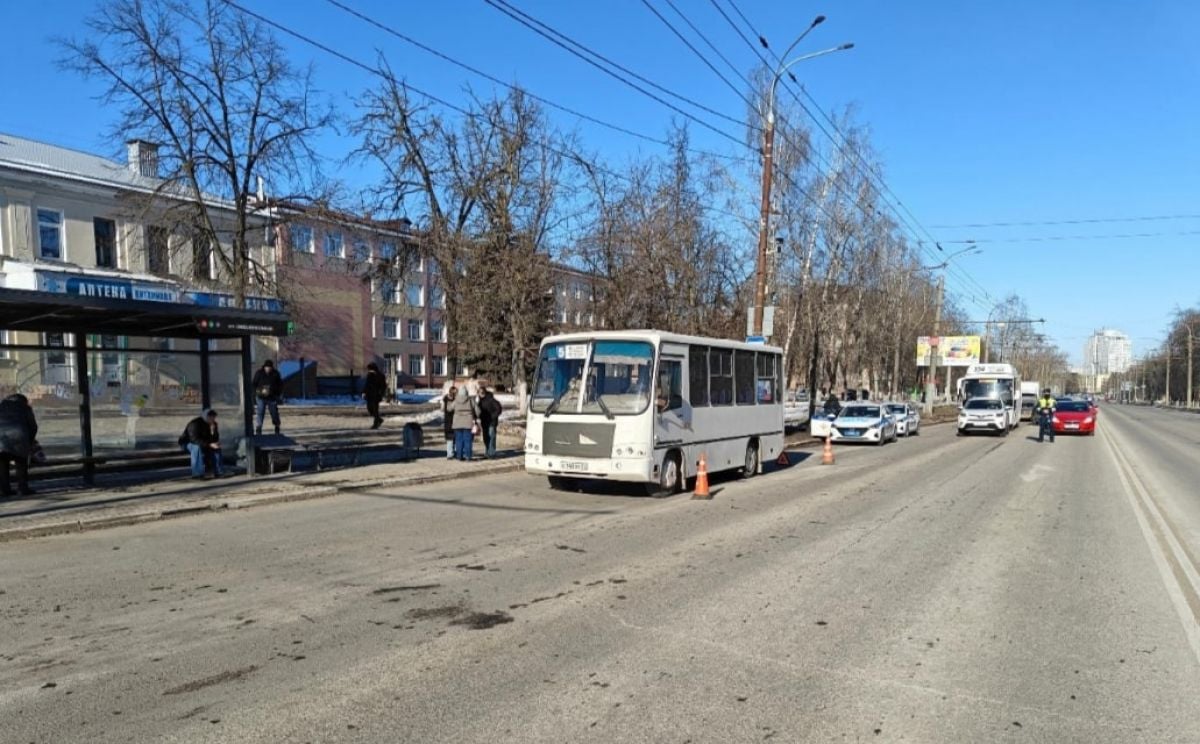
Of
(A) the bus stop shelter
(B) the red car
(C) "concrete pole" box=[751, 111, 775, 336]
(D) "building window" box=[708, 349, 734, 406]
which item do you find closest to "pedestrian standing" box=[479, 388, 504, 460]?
(A) the bus stop shelter

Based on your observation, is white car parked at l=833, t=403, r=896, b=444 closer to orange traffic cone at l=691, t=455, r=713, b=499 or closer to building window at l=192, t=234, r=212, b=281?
orange traffic cone at l=691, t=455, r=713, b=499

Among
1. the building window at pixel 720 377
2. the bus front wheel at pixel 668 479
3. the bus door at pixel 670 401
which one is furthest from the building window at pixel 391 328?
the bus door at pixel 670 401

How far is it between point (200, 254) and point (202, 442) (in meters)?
12.2

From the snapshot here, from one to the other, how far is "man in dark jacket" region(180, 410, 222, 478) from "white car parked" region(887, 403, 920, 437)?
25.8 meters

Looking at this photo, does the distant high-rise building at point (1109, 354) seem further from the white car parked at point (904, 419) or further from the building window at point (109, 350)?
the building window at point (109, 350)

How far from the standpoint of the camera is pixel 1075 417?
112 feet

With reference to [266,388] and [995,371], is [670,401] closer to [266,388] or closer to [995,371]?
[266,388]

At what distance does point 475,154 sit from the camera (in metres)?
27.9

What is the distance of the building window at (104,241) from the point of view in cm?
3759

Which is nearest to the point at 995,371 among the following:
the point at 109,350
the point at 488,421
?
the point at 488,421

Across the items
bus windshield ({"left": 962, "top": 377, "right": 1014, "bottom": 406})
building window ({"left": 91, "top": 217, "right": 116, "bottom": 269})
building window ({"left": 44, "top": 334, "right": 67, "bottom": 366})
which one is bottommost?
bus windshield ({"left": 962, "top": 377, "right": 1014, "bottom": 406})

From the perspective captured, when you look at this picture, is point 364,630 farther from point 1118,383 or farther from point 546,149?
point 1118,383

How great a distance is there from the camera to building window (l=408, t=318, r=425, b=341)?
2547 inches

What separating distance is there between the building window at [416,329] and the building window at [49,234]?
2968 centimetres
